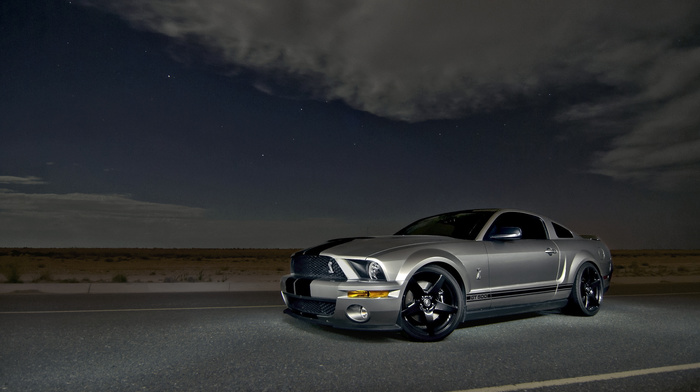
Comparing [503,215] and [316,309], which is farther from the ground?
[503,215]

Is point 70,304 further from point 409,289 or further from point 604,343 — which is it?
point 604,343

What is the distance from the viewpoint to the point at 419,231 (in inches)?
309

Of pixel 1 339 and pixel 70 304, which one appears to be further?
pixel 70 304

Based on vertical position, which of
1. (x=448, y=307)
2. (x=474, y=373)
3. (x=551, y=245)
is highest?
(x=551, y=245)

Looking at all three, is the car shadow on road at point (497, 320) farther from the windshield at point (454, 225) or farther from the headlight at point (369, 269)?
the headlight at point (369, 269)

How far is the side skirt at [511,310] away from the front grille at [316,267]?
5.26 ft

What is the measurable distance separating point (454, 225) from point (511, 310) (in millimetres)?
1346

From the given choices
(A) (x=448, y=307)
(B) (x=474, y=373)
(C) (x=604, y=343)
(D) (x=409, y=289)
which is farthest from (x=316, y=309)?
(C) (x=604, y=343)

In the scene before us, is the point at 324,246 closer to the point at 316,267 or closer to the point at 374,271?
the point at 316,267

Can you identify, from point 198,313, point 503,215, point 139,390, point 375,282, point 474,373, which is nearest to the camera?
point 139,390

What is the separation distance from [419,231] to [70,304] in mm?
6051

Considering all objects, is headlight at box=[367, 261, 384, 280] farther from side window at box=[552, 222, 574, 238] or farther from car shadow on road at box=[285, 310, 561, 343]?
side window at box=[552, 222, 574, 238]

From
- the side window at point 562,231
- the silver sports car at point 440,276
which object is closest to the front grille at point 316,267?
the silver sports car at point 440,276

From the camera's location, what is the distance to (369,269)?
5895 mm
